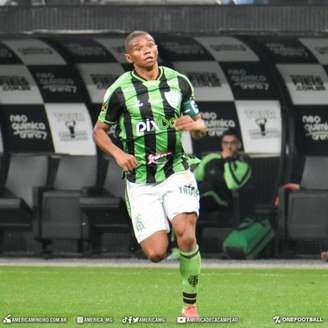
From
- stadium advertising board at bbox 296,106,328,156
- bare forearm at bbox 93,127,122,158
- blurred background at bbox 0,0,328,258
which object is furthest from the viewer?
stadium advertising board at bbox 296,106,328,156

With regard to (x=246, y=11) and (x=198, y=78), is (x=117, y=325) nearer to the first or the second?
(x=246, y=11)

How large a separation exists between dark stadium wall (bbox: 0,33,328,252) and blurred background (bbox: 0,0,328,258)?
0.01 m

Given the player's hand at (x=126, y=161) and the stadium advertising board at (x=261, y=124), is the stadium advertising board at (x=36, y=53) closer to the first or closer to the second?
the stadium advertising board at (x=261, y=124)

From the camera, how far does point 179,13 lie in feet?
50.9

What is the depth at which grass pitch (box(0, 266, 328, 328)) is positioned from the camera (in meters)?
10.1

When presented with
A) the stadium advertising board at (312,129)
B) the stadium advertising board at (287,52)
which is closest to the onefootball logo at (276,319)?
the stadium advertising board at (287,52)

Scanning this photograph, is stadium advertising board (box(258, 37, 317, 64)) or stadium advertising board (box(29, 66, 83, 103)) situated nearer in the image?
stadium advertising board (box(258, 37, 317, 64))

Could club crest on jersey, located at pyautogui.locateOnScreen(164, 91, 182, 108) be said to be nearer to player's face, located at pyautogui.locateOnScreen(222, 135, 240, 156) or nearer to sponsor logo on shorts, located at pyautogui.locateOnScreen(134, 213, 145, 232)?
sponsor logo on shorts, located at pyautogui.locateOnScreen(134, 213, 145, 232)

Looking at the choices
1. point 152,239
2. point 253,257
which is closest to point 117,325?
point 152,239

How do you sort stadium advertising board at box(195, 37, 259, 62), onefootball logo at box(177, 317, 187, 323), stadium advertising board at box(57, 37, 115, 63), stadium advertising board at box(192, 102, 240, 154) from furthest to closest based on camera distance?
stadium advertising board at box(192, 102, 240, 154) → stadium advertising board at box(57, 37, 115, 63) → stadium advertising board at box(195, 37, 259, 62) → onefootball logo at box(177, 317, 187, 323)

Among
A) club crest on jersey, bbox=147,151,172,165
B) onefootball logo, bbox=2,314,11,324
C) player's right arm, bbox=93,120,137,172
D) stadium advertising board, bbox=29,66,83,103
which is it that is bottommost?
onefootball logo, bbox=2,314,11,324

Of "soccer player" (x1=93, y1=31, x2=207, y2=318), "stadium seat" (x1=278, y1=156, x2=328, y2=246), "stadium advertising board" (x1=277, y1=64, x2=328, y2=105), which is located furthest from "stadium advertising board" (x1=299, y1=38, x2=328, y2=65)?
"soccer player" (x1=93, y1=31, x2=207, y2=318)

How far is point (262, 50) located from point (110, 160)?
8.08 feet

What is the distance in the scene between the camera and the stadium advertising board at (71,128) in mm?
17750
